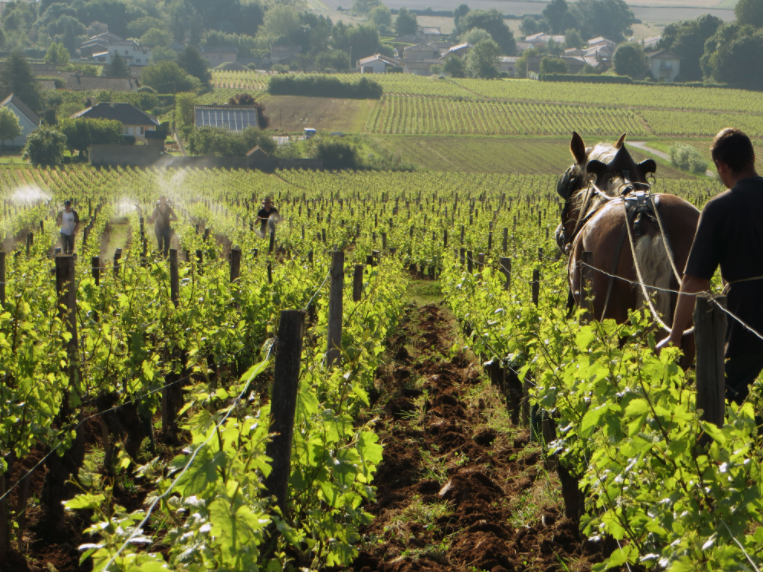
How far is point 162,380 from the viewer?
5.33 metres

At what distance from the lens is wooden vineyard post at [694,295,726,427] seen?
2.38 meters

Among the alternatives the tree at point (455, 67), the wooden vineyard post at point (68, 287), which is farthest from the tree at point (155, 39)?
the wooden vineyard post at point (68, 287)

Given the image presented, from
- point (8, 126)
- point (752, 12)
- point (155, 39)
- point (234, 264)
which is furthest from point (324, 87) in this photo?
point (234, 264)

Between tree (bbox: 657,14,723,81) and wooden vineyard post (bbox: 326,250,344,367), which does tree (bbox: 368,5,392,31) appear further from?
wooden vineyard post (bbox: 326,250,344,367)

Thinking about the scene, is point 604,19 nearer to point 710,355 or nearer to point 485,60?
point 485,60

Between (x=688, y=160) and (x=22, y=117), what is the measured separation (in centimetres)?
6196

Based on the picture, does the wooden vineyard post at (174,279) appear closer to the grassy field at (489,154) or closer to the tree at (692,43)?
the grassy field at (489,154)

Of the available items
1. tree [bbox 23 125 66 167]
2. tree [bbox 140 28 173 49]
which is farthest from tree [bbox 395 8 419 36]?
tree [bbox 23 125 66 167]

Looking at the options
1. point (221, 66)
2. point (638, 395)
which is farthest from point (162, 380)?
point (221, 66)

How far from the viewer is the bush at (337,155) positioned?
57.6 meters

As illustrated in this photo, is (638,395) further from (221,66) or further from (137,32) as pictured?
(137,32)

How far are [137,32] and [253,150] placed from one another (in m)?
116

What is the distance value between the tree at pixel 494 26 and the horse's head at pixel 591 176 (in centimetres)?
15267

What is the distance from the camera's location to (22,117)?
71.6m
